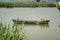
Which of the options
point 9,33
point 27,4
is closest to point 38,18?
point 27,4

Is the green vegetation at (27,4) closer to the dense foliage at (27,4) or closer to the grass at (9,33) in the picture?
the dense foliage at (27,4)

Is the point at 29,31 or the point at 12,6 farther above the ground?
the point at 12,6

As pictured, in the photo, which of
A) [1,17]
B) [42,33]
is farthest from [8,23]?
[42,33]

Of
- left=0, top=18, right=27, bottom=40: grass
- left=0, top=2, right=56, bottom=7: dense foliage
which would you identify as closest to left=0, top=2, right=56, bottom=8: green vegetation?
left=0, top=2, right=56, bottom=7: dense foliage

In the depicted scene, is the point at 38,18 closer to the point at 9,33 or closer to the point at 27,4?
the point at 27,4

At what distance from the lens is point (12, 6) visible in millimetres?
1828

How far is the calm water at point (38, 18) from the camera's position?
5.89 feet

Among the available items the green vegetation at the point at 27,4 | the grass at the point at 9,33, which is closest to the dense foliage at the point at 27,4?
the green vegetation at the point at 27,4

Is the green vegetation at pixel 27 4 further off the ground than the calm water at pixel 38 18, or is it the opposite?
the green vegetation at pixel 27 4

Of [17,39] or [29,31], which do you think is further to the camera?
[29,31]

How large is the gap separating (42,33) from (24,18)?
273 mm

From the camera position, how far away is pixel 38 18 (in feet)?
5.96

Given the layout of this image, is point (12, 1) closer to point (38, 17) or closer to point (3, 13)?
point (3, 13)

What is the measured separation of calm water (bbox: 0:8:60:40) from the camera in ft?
5.89
